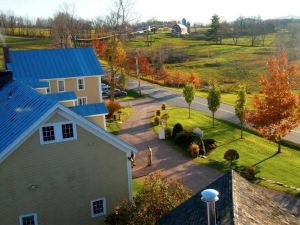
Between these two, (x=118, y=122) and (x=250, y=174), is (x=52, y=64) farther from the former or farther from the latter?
(x=250, y=174)

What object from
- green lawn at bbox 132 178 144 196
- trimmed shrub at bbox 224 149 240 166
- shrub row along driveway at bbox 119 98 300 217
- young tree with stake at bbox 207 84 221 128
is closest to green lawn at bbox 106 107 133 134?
shrub row along driveway at bbox 119 98 300 217

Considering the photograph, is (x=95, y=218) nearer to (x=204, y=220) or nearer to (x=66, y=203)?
(x=66, y=203)

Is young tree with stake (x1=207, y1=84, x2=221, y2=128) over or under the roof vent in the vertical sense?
under

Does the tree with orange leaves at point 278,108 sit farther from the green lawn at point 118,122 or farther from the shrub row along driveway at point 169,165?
A: the green lawn at point 118,122

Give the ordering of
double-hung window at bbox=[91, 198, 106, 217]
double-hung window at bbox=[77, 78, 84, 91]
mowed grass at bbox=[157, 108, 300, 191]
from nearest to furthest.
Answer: double-hung window at bbox=[91, 198, 106, 217]
mowed grass at bbox=[157, 108, 300, 191]
double-hung window at bbox=[77, 78, 84, 91]

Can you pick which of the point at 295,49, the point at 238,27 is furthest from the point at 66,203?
the point at 238,27

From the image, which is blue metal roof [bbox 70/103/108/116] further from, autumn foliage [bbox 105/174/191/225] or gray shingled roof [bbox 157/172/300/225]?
gray shingled roof [bbox 157/172/300/225]
